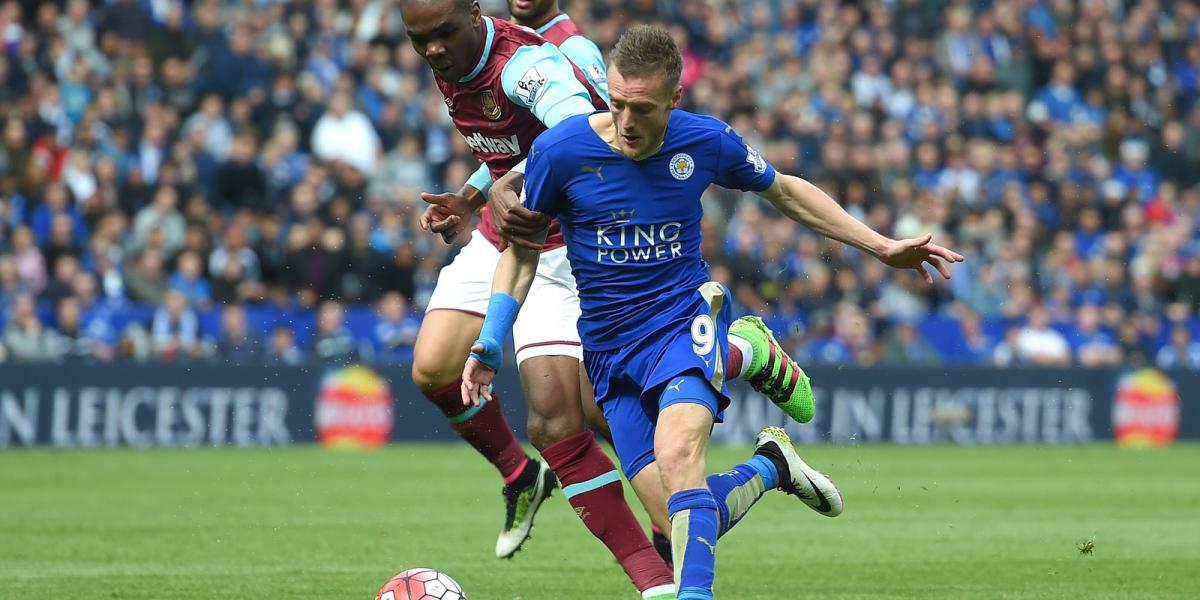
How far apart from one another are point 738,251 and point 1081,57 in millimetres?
7790

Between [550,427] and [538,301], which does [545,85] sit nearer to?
[538,301]

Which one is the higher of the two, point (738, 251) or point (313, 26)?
point (313, 26)

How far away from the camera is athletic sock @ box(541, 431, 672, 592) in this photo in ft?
22.2

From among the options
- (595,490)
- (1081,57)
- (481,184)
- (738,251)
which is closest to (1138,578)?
(595,490)

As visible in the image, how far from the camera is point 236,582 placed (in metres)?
8.05

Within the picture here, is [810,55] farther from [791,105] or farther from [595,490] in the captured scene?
[595,490]

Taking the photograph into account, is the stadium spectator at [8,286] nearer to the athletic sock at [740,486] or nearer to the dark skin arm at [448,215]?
the dark skin arm at [448,215]

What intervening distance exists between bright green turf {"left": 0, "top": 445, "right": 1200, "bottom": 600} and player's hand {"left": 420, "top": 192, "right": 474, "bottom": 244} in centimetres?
158

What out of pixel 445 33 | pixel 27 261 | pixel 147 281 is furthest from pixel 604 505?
pixel 27 261

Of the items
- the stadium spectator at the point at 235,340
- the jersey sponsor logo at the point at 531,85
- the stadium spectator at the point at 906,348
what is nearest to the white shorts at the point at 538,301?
the jersey sponsor logo at the point at 531,85

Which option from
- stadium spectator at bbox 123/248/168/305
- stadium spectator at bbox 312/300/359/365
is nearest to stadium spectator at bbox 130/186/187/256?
stadium spectator at bbox 123/248/168/305

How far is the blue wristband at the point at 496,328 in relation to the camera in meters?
6.37

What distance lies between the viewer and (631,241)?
6.38 meters

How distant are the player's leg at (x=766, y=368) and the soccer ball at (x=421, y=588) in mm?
1443
